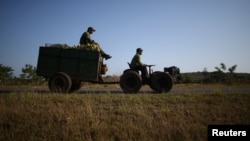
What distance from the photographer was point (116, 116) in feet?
23.7

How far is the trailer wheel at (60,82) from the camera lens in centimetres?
1056

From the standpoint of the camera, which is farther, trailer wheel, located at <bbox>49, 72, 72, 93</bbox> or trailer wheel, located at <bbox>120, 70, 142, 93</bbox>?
trailer wheel, located at <bbox>120, 70, 142, 93</bbox>

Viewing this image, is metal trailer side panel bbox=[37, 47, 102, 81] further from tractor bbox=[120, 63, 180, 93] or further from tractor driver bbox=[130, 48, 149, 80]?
tractor driver bbox=[130, 48, 149, 80]

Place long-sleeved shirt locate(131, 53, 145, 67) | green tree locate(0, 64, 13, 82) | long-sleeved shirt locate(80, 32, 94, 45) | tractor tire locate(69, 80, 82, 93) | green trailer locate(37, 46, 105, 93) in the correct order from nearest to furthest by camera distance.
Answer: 1. green trailer locate(37, 46, 105, 93)
2. long-sleeved shirt locate(80, 32, 94, 45)
3. long-sleeved shirt locate(131, 53, 145, 67)
4. tractor tire locate(69, 80, 82, 93)
5. green tree locate(0, 64, 13, 82)

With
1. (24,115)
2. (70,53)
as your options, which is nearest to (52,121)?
(24,115)

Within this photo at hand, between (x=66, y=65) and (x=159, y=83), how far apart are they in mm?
4191

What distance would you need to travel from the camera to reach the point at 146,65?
11.5 m

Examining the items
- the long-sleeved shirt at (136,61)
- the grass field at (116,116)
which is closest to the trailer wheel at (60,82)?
the grass field at (116,116)

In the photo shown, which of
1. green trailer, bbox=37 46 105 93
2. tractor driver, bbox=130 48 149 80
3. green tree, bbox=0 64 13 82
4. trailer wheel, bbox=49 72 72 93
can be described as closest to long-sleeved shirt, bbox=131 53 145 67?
tractor driver, bbox=130 48 149 80

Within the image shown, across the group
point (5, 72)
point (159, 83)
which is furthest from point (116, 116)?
point (5, 72)

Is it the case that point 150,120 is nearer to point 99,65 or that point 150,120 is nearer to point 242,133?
point 242,133

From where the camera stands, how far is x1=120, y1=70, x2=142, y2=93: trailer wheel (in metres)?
11.1

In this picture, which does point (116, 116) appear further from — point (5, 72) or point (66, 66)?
point (5, 72)

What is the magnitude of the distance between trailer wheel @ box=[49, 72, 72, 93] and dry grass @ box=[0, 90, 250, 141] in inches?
62.0
